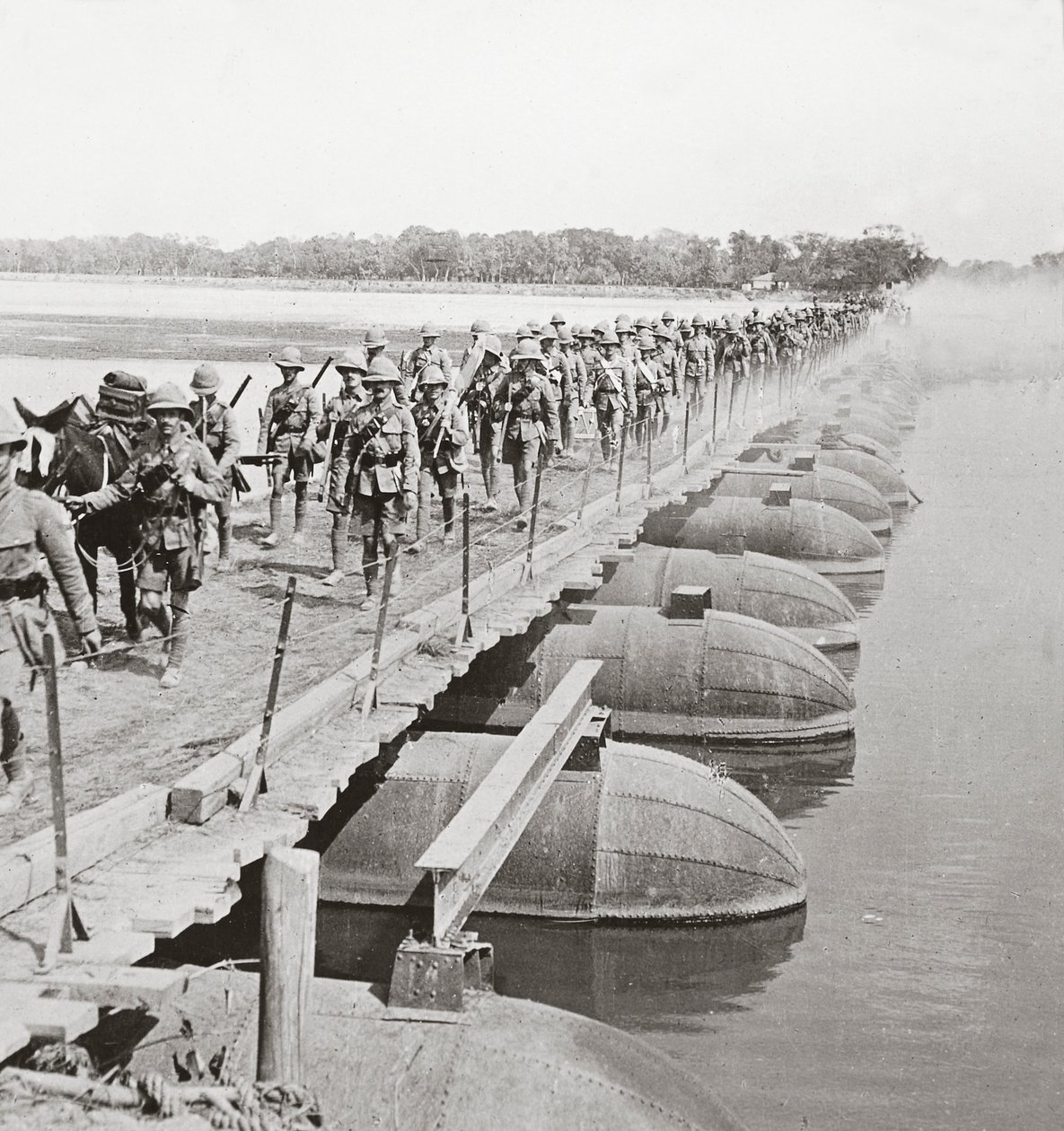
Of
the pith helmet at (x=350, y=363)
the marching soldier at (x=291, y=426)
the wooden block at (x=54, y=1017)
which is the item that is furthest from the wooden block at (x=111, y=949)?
the marching soldier at (x=291, y=426)

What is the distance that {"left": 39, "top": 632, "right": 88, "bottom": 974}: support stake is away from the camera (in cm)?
706

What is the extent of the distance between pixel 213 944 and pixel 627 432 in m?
15.1

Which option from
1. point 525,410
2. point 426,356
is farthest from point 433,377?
point 426,356

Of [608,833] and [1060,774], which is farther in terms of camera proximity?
[1060,774]

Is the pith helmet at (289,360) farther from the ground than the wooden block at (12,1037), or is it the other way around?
the pith helmet at (289,360)

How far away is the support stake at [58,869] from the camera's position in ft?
23.2

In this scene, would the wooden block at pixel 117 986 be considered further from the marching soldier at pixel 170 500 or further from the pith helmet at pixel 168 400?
Result: the pith helmet at pixel 168 400

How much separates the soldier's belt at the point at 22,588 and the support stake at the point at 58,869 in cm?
142

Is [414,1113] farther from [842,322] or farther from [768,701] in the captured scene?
[842,322]

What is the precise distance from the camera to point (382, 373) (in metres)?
14.9

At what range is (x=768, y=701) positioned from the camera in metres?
18.2

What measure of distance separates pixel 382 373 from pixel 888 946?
714 centimetres

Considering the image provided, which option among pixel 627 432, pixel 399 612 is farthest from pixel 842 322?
pixel 399 612

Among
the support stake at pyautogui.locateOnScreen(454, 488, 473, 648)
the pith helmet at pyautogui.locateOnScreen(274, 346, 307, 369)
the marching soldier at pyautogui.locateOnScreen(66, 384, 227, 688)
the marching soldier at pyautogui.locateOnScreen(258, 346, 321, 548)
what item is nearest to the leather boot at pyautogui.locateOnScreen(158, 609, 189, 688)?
the marching soldier at pyautogui.locateOnScreen(66, 384, 227, 688)
